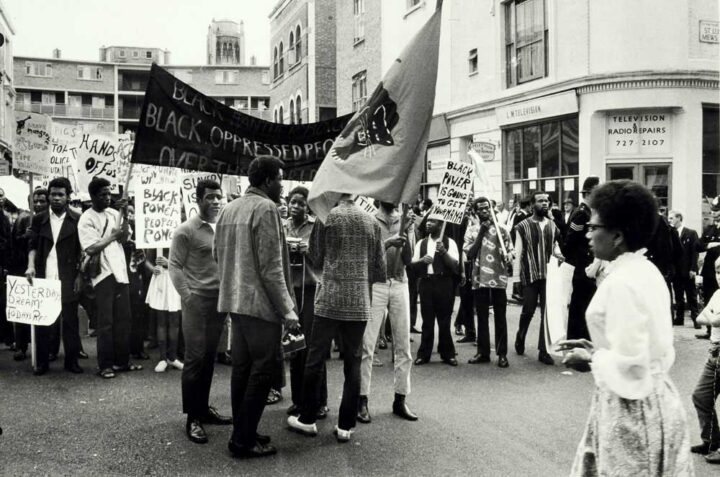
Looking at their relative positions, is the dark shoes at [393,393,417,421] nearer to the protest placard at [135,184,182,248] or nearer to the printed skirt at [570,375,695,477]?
the protest placard at [135,184,182,248]

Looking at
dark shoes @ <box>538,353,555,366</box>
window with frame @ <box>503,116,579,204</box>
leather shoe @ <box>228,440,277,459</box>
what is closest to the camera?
leather shoe @ <box>228,440,277,459</box>

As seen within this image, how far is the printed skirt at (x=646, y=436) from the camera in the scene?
2656 millimetres

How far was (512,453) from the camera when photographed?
528 cm

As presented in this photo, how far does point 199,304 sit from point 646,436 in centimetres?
401

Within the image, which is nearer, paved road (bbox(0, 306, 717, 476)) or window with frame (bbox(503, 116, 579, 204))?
paved road (bbox(0, 306, 717, 476))

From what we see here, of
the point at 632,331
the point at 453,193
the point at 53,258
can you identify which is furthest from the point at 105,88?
the point at 632,331

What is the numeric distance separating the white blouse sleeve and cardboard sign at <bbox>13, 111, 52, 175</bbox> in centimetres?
903

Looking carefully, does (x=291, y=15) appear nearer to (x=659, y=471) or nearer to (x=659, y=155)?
(x=659, y=155)

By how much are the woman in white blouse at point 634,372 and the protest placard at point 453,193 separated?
5.51m

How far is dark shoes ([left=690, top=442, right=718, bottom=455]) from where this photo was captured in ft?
17.0

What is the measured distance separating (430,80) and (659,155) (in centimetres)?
1281

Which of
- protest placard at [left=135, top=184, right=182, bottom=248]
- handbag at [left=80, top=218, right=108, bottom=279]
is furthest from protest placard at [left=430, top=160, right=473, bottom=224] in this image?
handbag at [left=80, top=218, right=108, bottom=279]

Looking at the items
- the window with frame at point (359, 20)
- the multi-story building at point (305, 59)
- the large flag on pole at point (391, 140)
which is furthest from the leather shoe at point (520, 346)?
the multi-story building at point (305, 59)

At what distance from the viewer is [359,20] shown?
100ft
